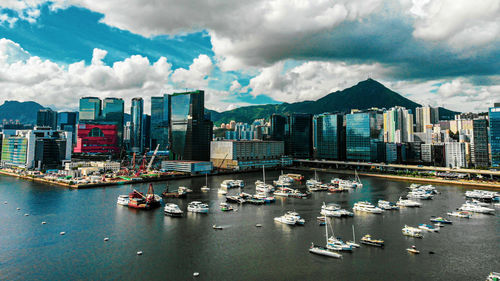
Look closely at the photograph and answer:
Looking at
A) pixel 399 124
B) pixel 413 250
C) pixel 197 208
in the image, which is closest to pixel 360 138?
pixel 399 124

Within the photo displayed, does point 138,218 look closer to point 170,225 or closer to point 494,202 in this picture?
point 170,225

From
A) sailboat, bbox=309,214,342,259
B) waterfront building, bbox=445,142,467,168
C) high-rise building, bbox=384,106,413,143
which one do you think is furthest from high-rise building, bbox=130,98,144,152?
sailboat, bbox=309,214,342,259

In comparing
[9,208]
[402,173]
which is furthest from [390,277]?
[402,173]

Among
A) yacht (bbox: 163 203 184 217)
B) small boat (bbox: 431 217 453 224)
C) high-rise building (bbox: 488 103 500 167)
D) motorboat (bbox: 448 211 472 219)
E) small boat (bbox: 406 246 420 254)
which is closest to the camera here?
small boat (bbox: 406 246 420 254)

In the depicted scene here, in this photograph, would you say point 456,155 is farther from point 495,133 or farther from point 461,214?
Answer: point 461,214

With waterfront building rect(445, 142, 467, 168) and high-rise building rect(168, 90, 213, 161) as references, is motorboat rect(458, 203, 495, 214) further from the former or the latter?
high-rise building rect(168, 90, 213, 161)

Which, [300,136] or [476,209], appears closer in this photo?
[476,209]
